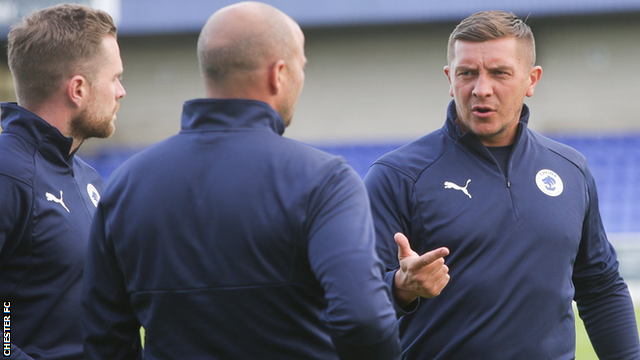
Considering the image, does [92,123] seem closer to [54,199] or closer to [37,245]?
[54,199]

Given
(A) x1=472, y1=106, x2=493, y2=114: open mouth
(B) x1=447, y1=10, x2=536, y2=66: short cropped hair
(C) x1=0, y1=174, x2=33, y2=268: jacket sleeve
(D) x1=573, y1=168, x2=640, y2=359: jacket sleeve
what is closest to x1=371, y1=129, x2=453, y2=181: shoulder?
(A) x1=472, y1=106, x2=493, y2=114: open mouth

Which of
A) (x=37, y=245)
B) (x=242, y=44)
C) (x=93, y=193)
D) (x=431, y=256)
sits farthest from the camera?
(x=93, y=193)

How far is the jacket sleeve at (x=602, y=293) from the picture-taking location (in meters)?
2.57

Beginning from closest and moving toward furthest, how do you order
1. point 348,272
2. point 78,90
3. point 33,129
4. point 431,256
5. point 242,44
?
point 348,272
point 242,44
point 431,256
point 33,129
point 78,90

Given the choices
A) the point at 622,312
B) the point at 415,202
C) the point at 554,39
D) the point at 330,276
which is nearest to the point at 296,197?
the point at 330,276

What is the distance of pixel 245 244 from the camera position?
1646 mm

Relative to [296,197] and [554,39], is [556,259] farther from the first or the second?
[554,39]

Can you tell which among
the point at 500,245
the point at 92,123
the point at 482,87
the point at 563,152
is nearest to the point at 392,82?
the point at 563,152

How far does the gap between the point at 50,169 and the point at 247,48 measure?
89cm

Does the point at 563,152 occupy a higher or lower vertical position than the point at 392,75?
higher

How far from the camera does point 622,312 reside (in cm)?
260

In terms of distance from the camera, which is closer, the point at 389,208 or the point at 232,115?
the point at 232,115

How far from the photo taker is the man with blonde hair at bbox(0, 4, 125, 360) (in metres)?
2.07

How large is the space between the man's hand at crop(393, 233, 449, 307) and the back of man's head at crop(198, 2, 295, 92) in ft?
Answer: 2.24
